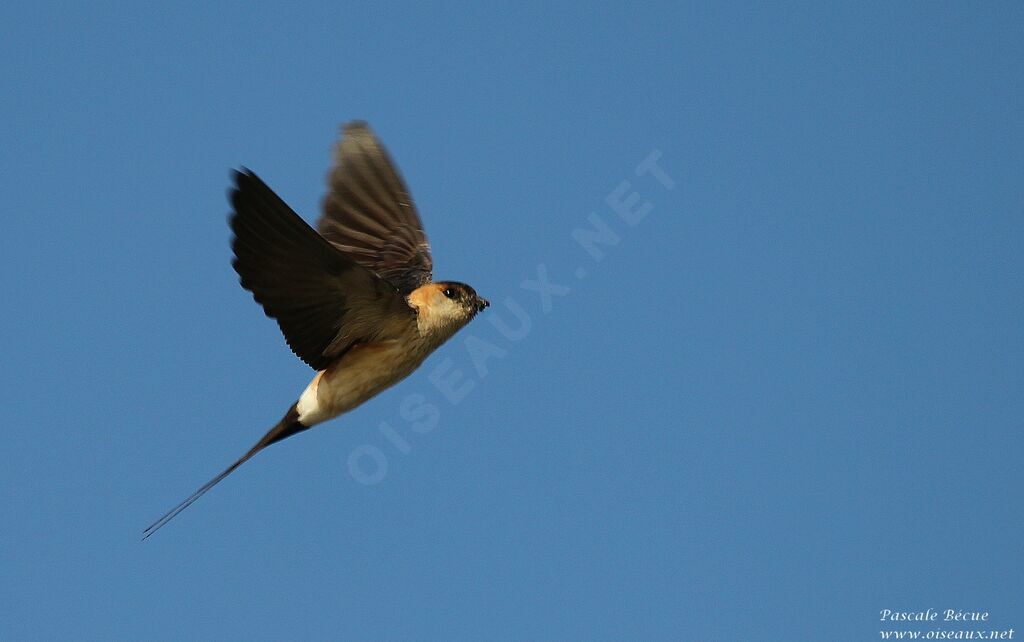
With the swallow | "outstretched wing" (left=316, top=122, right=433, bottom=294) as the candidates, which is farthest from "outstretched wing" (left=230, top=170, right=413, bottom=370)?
"outstretched wing" (left=316, top=122, right=433, bottom=294)

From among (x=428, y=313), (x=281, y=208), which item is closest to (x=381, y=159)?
(x=428, y=313)

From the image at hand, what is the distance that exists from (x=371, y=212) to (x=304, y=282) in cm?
157

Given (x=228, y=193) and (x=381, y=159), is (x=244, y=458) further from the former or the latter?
(x=381, y=159)

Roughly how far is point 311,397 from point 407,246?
4.35ft

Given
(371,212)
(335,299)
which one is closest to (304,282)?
(335,299)

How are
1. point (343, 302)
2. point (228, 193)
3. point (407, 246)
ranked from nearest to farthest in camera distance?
point (228, 193) → point (343, 302) → point (407, 246)

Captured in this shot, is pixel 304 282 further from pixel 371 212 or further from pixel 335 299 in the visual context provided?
pixel 371 212

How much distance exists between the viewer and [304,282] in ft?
16.8

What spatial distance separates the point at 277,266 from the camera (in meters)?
4.98

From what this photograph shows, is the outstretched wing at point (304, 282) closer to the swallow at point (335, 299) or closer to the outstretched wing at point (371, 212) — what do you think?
the swallow at point (335, 299)

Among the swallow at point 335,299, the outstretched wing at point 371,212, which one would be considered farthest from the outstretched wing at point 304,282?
the outstretched wing at point 371,212

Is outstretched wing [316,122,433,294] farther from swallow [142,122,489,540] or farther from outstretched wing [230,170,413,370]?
outstretched wing [230,170,413,370]

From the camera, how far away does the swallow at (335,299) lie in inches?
191

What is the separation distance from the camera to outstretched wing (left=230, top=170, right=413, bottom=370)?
4785 millimetres
